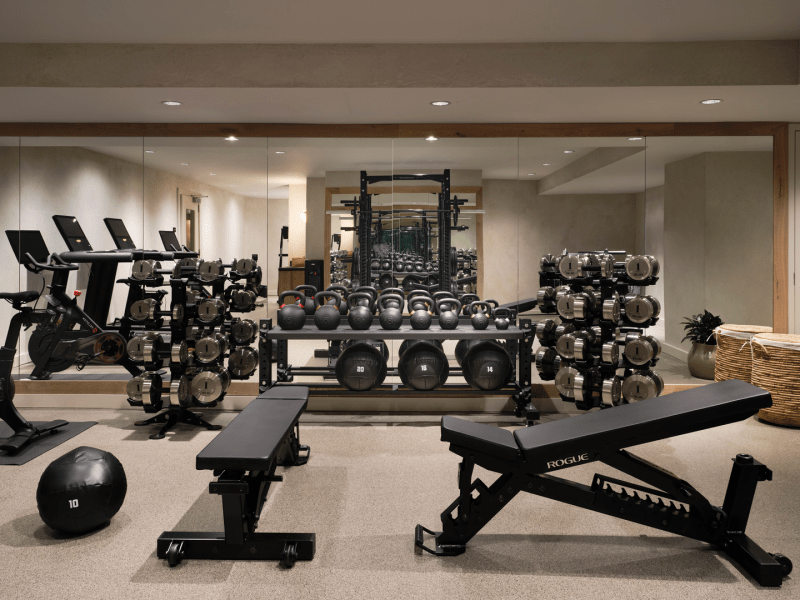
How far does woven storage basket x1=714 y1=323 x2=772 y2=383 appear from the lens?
15.2 feet

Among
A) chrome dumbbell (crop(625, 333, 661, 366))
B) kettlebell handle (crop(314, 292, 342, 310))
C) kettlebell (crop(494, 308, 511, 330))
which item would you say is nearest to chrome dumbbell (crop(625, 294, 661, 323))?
chrome dumbbell (crop(625, 333, 661, 366))

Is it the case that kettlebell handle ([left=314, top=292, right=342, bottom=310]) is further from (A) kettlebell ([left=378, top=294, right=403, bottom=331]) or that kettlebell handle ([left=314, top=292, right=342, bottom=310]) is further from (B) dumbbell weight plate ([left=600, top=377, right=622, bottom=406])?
(B) dumbbell weight plate ([left=600, top=377, right=622, bottom=406])

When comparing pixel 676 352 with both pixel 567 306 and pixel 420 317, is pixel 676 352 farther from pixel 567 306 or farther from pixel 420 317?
pixel 420 317

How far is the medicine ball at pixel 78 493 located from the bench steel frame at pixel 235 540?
0.38 metres

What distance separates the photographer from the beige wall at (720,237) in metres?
5.04

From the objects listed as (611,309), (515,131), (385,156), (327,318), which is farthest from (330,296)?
(611,309)

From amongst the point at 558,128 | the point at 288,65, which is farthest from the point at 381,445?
the point at 558,128

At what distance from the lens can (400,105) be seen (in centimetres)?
443

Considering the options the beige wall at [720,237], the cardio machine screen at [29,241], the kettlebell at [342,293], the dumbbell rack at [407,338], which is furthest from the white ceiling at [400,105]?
the dumbbell rack at [407,338]

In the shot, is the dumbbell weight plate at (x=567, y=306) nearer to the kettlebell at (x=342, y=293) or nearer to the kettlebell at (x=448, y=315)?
the kettlebell at (x=448, y=315)

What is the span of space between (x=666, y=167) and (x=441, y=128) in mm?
2013

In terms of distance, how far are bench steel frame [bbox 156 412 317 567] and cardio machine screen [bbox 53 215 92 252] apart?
11.1 ft

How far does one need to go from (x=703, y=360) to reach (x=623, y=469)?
3.26 meters

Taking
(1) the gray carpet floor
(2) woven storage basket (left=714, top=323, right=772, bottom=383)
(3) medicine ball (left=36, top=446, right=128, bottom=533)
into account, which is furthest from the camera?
(2) woven storage basket (left=714, top=323, right=772, bottom=383)
